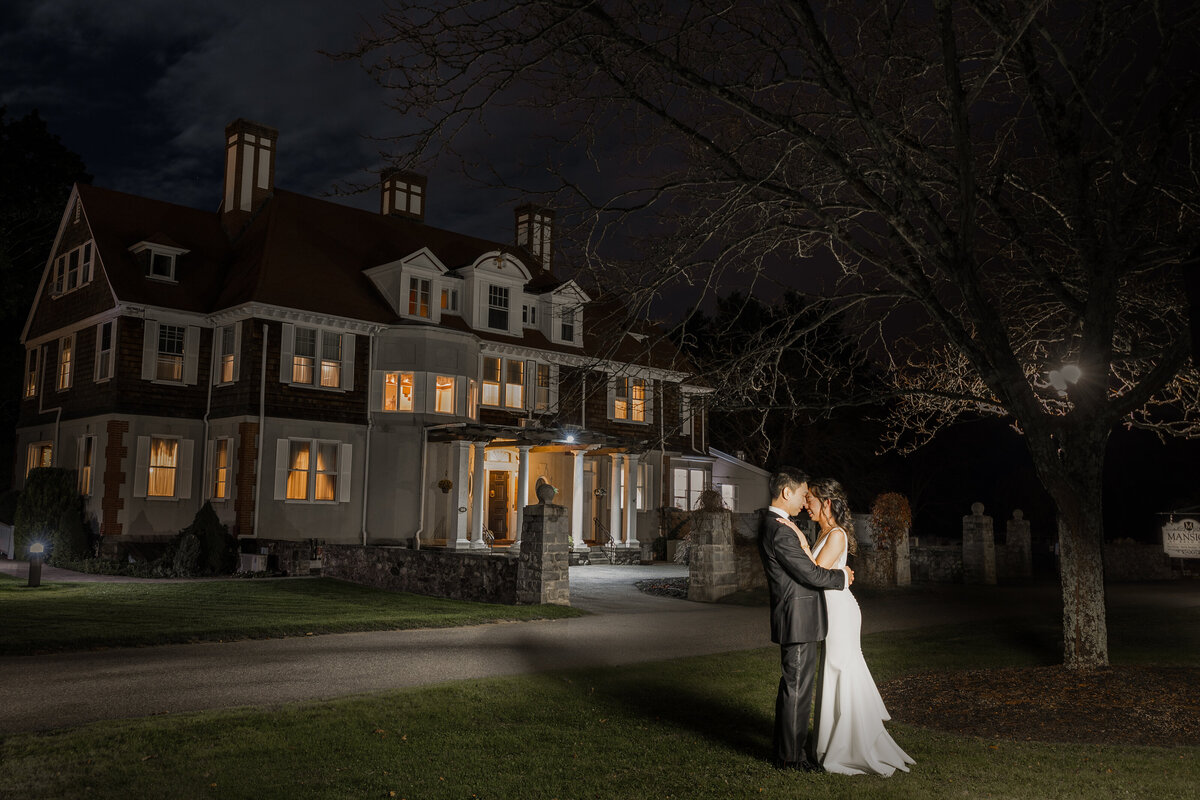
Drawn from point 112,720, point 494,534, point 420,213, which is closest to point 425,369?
point 494,534

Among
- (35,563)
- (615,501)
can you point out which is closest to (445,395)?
(615,501)

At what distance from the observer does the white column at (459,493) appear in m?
26.5

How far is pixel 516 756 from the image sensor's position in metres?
6.70

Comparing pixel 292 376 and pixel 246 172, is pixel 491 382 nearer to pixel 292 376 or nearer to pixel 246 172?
pixel 292 376

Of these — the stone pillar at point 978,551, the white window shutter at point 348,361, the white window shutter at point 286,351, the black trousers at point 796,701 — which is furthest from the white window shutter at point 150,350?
the black trousers at point 796,701

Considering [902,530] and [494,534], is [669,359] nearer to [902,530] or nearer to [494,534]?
[494,534]

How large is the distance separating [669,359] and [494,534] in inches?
338

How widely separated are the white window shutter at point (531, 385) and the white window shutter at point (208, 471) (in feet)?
30.2

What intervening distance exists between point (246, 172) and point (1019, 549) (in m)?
24.6

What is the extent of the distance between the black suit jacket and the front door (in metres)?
24.2

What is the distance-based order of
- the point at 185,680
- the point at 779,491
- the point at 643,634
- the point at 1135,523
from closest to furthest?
the point at 779,491, the point at 185,680, the point at 643,634, the point at 1135,523

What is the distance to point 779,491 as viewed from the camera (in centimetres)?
625

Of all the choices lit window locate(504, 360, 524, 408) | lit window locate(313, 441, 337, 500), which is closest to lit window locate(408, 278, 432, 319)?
lit window locate(504, 360, 524, 408)

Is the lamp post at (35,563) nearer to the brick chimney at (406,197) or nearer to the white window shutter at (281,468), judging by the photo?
the white window shutter at (281,468)
